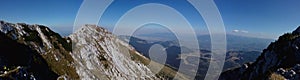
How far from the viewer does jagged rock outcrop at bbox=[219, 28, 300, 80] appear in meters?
113

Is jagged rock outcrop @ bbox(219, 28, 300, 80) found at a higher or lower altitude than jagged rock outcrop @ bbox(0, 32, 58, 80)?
lower

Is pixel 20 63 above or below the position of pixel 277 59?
above

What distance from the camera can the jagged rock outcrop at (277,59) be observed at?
113 meters

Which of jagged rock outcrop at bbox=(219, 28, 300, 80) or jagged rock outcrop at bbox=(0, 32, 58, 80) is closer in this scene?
jagged rock outcrop at bbox=(219, 28, 300, 80)

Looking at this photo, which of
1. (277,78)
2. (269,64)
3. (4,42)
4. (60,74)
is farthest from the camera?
(60,74)

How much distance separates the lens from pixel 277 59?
122062 millimetres

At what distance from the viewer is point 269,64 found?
4926 inches

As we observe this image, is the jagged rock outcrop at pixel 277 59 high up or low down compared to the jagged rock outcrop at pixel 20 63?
down

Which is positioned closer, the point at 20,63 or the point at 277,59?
the point at 277,59

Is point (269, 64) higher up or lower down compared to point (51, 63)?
lower down

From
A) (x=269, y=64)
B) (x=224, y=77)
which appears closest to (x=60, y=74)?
(x=224, y=77)

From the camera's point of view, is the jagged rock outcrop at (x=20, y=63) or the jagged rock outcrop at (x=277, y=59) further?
the jagged rock outcrop at (x=20, y=63)

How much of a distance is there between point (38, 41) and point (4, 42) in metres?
37.7

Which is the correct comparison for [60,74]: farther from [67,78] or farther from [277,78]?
[277,78]
